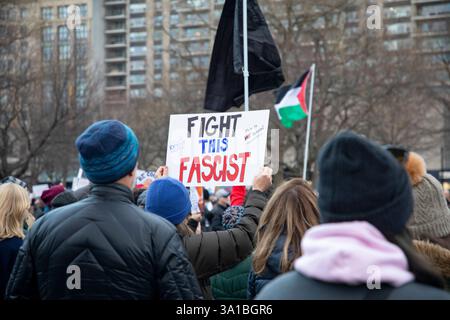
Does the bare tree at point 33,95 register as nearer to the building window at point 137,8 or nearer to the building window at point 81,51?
the building window at point 81,51

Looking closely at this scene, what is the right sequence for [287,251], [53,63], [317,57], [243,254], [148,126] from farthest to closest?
[148,126] < [317,57] < [53,63] < [243,254] < [287,251]

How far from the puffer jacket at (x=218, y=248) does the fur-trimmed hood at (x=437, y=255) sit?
939 millimetres

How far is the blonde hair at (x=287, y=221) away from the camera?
11.9 feet

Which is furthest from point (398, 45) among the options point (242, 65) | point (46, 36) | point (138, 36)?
point (138, 36)

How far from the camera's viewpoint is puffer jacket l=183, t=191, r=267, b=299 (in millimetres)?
3727

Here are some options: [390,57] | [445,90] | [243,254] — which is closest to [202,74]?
[390,57]

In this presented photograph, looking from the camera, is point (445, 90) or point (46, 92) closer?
point (46, 92)

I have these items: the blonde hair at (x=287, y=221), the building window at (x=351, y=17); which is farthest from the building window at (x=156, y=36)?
the blonde hair at (x=287, y=221)

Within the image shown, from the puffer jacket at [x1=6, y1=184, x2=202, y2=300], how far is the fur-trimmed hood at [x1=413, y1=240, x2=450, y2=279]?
1230 mm

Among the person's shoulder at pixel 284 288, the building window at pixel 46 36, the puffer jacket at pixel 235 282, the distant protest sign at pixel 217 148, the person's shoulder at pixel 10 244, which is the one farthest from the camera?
the building window at pixel 46 36

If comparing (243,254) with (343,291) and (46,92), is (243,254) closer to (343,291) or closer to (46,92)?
(343,291)

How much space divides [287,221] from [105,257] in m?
1.20
